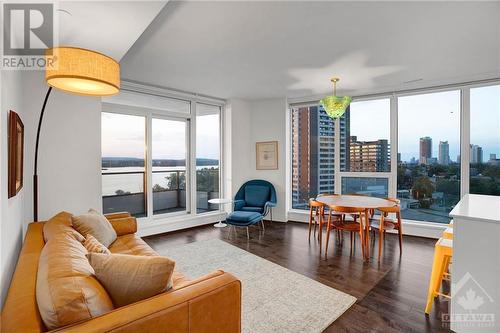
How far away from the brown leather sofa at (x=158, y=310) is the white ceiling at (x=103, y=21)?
175 centimetres

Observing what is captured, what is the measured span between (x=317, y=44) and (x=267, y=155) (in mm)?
3119

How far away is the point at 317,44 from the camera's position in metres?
2.93

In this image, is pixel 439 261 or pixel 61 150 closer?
pixel 439 261

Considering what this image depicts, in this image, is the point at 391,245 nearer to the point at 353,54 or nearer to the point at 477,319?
the point at 477,319

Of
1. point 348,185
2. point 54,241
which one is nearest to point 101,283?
point 54,241

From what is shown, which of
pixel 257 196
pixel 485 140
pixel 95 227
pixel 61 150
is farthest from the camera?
pixel 257 196

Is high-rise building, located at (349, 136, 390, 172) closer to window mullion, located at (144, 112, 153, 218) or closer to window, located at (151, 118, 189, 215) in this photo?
window, located at (151, 118, 189, 215)

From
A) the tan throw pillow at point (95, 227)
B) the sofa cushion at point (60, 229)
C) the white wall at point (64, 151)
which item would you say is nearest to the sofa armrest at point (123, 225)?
the tan throw pillow at point (95, 227)

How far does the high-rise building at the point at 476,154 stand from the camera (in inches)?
159

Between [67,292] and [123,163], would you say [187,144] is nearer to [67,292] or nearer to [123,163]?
[123,163]

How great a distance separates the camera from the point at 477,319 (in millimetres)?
1683

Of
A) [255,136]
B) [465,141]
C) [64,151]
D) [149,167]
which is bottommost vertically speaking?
[149,167]

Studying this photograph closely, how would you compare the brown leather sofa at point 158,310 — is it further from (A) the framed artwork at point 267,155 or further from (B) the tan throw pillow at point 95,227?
(A) the framed artwork at point 267,155

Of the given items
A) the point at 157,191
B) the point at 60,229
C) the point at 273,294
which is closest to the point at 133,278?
the point at 60,229
